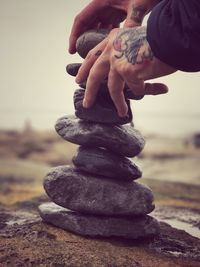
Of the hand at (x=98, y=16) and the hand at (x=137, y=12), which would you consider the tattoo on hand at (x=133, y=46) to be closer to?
the hand at (x=137, y=12)

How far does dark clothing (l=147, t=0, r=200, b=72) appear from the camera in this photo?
2385 mm

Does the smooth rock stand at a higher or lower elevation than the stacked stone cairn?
higher

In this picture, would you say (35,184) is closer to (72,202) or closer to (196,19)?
(72,202)

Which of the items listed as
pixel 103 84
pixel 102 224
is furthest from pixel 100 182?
pixel 103 84

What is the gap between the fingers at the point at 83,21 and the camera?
12.6ft

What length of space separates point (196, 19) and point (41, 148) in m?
13.5

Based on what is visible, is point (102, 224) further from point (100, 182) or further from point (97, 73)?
point (97, 73)

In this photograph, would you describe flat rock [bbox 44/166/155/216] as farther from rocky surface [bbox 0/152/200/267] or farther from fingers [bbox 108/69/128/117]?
fingers [bbox 108/69/128/117]

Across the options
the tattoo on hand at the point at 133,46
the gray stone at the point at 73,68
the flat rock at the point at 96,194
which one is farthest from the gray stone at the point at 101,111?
the tattoo on hand at the point at 133,46

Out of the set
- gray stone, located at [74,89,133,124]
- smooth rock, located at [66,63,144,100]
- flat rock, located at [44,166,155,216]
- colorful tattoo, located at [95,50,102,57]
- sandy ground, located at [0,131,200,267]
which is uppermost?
colorful tattoo, located at [95,50,102,57]

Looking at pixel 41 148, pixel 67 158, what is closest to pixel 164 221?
pixel 67 158

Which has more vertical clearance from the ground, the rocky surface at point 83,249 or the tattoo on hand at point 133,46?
the tattoo on hand at point 133,46

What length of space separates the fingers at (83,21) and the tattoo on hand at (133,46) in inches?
34.8

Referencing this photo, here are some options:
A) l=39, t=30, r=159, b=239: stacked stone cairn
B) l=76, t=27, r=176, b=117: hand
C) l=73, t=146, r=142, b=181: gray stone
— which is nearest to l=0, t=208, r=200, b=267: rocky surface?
l=39, t=30, r=159, b=239: stacked stone cairn
